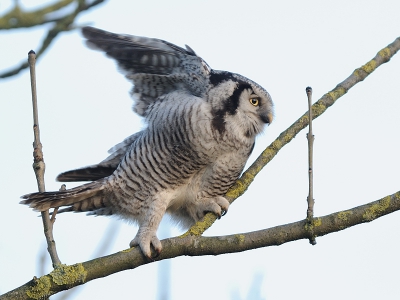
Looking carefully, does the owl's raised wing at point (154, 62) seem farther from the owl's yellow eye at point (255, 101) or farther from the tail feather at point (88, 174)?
the tail feather at point (88, 174)

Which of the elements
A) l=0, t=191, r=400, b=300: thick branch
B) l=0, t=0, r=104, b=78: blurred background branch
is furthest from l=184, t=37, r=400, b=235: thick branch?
l=0, t=0, r=104, b=78: blurred background branch

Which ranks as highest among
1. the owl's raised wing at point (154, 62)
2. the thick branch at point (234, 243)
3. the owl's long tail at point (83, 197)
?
the owl's raised wing at point (154, 62)

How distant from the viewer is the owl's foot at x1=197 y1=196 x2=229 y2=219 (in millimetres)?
4563

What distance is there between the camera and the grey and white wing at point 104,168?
5250 mm

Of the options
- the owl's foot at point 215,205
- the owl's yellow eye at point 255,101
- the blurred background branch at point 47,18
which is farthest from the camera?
the owl's yellow eye at point 255,101

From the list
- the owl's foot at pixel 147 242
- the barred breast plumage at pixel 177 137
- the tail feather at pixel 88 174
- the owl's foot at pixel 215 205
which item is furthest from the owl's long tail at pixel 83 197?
the owl's foot at pixel 215 205

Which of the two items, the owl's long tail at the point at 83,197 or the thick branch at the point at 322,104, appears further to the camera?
the owl's long tail at the point at 83,197

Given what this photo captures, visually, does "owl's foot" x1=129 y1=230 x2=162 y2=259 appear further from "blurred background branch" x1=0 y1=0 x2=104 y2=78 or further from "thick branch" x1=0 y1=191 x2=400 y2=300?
"blurred background branch" x1=0 y1=0 x2=104 y2=78

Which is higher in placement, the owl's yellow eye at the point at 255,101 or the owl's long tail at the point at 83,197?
the owl's yellow eye at the point at 255,101

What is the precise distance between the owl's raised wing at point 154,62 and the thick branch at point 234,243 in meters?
1.81

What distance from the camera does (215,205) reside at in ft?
15.1

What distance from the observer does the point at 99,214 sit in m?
5.19

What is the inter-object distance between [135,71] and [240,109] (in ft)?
2.88

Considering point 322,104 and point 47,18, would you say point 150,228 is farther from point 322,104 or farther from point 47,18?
point 47,18
